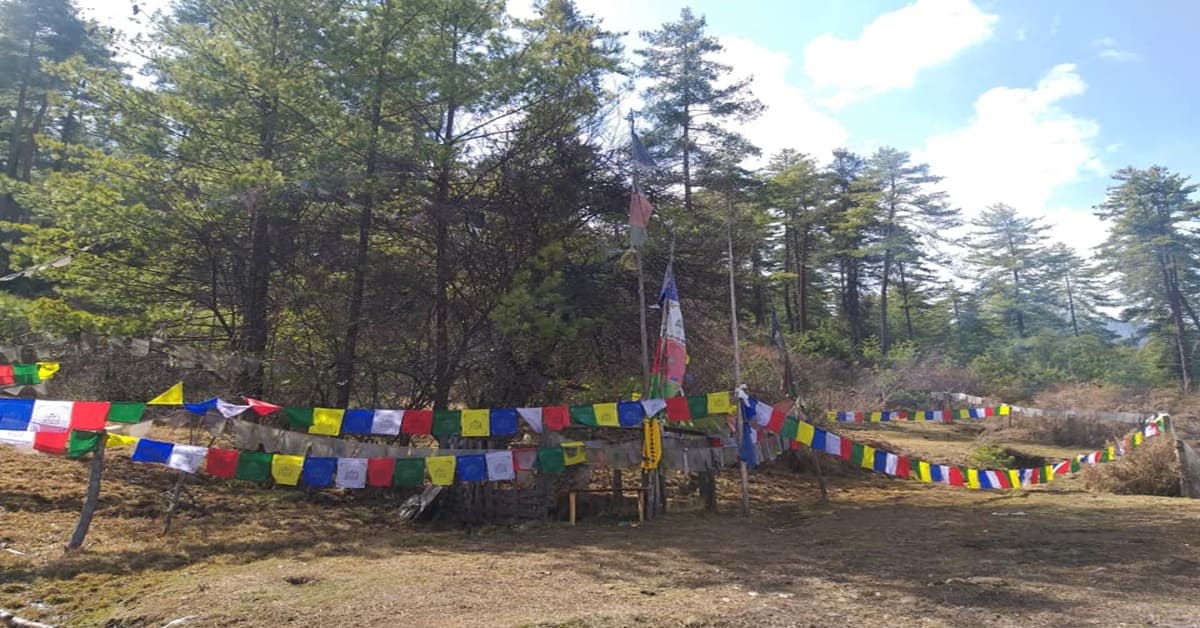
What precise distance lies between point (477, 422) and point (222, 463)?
3498mm

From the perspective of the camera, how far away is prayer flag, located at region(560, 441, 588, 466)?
35.3 feet

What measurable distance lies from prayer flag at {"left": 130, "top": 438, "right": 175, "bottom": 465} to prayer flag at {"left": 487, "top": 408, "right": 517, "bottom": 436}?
4260 millimetres

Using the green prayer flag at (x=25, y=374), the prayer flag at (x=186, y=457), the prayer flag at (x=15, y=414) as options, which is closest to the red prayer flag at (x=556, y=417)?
the prayer flag at (x=186, y=457)

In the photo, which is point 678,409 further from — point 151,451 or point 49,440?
point 49,440

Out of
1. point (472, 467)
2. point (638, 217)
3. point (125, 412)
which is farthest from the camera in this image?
point (638, 217)

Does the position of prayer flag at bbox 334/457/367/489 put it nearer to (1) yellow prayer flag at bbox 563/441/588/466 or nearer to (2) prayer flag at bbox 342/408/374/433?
(2) prayer flag at bbox 342/408/374/433

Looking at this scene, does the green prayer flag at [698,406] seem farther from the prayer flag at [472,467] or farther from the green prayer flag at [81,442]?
the green prayer flag at [81,442]

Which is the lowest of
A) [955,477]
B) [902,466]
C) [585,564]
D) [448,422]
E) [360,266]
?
[585,564]

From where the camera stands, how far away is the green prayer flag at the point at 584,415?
10641mm

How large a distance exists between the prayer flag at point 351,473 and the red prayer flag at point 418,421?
0.82m

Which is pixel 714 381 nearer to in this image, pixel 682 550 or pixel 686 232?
pixel 686 232

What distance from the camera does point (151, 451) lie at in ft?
29.0

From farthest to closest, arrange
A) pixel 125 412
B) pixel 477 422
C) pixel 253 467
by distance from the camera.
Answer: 1. pixel 477 422
2. pixel 253 467
3. pixel 125 412

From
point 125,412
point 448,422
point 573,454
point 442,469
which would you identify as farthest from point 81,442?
point 573,454
